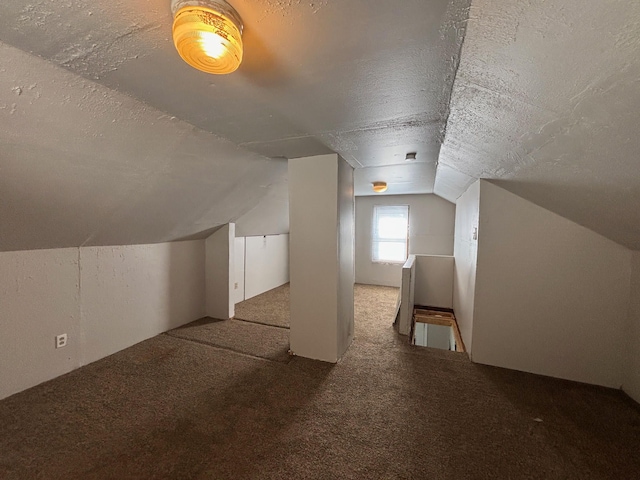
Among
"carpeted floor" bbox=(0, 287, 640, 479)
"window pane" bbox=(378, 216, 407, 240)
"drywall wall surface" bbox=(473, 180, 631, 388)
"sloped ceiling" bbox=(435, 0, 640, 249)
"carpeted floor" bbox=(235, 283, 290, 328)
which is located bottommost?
"carpeted floor" bbox=(0, 287, 640, 479)

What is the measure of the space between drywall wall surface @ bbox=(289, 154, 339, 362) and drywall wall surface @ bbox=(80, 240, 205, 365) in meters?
1.73

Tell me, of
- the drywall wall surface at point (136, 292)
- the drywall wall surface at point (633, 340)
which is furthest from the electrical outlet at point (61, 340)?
the drywall wall surface at point (633, 340)

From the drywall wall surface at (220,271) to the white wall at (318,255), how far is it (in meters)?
1.38

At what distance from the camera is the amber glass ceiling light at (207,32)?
0.81 meters

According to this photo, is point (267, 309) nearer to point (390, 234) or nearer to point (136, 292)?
point (136, 292)

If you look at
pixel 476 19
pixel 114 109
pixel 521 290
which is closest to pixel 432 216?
pixel 521 290

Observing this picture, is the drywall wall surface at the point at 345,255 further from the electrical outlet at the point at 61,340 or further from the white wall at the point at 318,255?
the electrical outlet at the point at 61,340

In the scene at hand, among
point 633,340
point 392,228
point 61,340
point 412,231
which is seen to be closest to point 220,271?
point 61,340

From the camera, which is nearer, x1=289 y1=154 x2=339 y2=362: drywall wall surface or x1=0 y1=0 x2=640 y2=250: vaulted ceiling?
x1=0 y1=0 x2=640 y2=250: vaulted ceiling

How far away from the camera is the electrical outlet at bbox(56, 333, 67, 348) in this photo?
84.6 inches

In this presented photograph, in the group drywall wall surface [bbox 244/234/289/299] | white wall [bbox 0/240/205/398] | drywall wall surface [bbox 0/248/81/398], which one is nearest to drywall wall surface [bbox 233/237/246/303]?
drywall wall surface [bbox 244/234/289/299]

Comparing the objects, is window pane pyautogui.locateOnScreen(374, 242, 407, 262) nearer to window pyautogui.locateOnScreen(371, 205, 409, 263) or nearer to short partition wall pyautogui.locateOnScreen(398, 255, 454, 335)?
window pyautogui.locateOnScreen(371, 205, 409, 263)

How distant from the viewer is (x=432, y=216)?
5.27m

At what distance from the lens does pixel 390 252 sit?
5633 mm
